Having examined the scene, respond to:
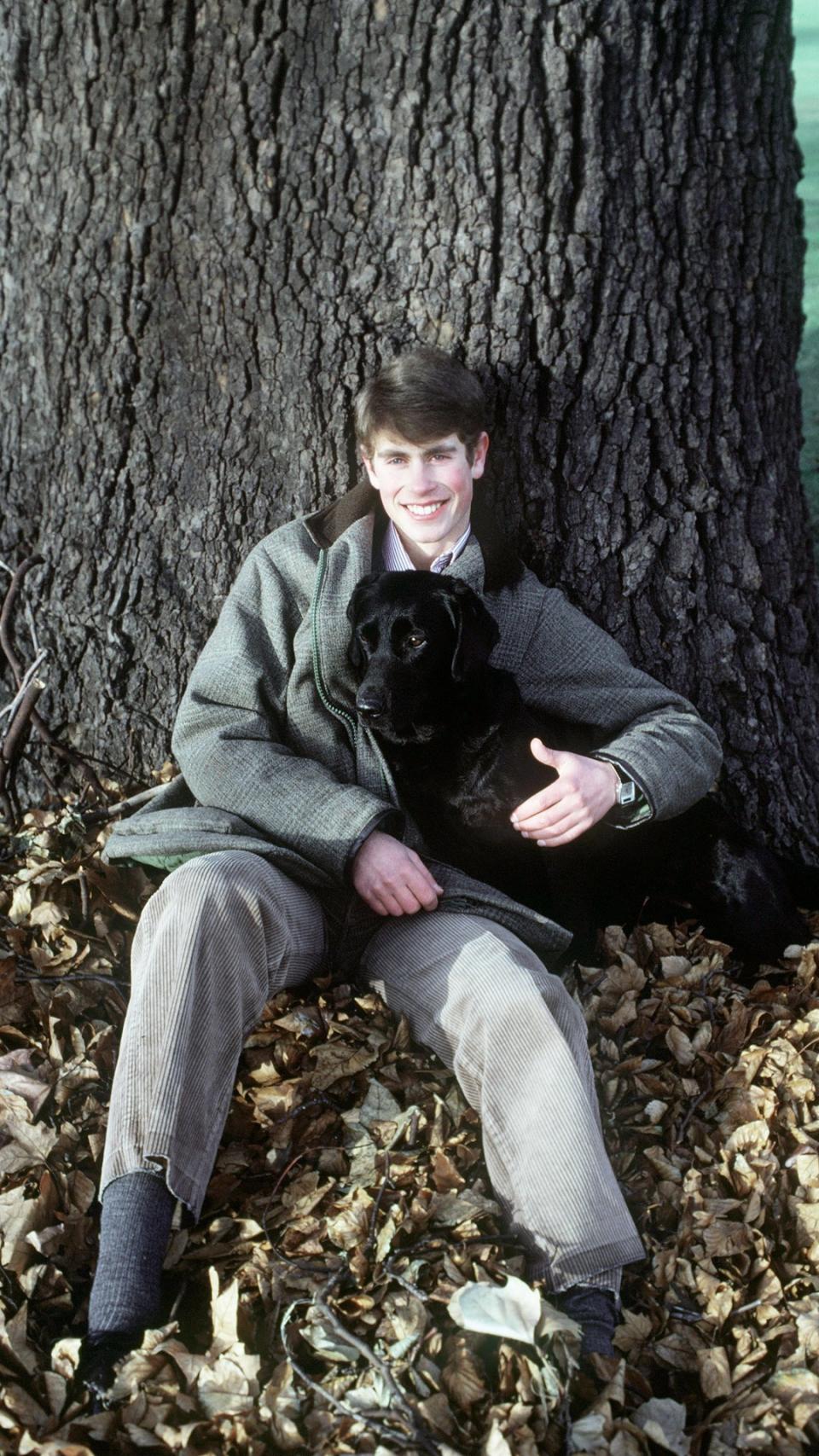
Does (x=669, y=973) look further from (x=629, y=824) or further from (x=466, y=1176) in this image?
(x=466, y=1176)

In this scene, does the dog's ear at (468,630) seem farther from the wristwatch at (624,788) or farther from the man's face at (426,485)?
the wristwatch at (624,788)

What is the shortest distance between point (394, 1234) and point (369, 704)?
128 centimetres

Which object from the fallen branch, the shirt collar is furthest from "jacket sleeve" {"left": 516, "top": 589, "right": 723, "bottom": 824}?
the fallen branch

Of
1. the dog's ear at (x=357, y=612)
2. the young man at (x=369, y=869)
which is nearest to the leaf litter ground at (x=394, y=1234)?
the young man at (x=369, y=869)

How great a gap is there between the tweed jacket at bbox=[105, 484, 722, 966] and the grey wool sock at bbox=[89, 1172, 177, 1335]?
34.0 inches

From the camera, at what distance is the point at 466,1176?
2.79 metres

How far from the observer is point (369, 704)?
10.2ft

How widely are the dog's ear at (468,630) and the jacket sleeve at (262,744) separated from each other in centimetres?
42

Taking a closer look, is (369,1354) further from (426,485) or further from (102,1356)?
(426,485)

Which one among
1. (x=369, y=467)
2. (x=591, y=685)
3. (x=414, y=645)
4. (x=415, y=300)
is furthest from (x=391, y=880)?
(x=415, y=300)

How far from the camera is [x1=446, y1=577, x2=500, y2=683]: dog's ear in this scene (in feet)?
10.5

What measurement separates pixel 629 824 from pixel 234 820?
43.3 inches

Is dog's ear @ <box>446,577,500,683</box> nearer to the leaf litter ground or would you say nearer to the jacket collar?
the jacket collar

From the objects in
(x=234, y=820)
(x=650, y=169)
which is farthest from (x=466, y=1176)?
(x=650, y=169)
